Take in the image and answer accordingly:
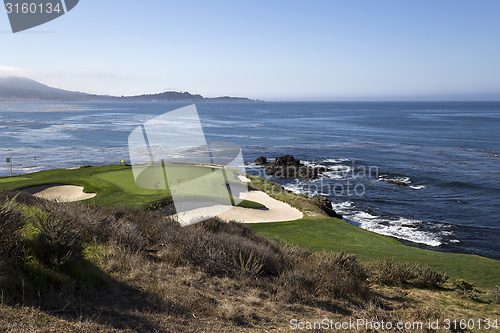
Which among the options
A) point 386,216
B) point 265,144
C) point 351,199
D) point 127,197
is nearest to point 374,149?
point 265,144

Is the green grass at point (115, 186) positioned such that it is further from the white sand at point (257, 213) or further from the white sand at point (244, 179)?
the white sand at point (244, 179)

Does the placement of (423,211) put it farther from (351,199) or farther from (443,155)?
(443,155)

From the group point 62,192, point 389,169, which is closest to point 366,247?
point 62,192

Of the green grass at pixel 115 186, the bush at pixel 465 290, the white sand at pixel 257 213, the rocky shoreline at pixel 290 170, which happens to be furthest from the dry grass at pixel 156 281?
the rocky shoreline at pixel 290 170

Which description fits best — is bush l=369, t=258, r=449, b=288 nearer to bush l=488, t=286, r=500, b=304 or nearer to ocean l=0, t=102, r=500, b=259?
bush l=488, t=286, r=500, b=304

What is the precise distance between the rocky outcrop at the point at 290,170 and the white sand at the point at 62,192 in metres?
24.4

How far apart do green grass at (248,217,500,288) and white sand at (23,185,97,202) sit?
12457mm

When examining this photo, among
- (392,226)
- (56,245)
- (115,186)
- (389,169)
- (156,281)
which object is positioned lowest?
(392,226)

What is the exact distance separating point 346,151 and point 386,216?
108ft

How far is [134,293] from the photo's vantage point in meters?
6.28

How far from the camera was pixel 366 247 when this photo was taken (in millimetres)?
15977

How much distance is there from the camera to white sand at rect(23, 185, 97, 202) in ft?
75.4

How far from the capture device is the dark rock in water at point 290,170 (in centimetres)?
4288

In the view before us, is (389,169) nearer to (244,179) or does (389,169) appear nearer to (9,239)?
(244,179)
